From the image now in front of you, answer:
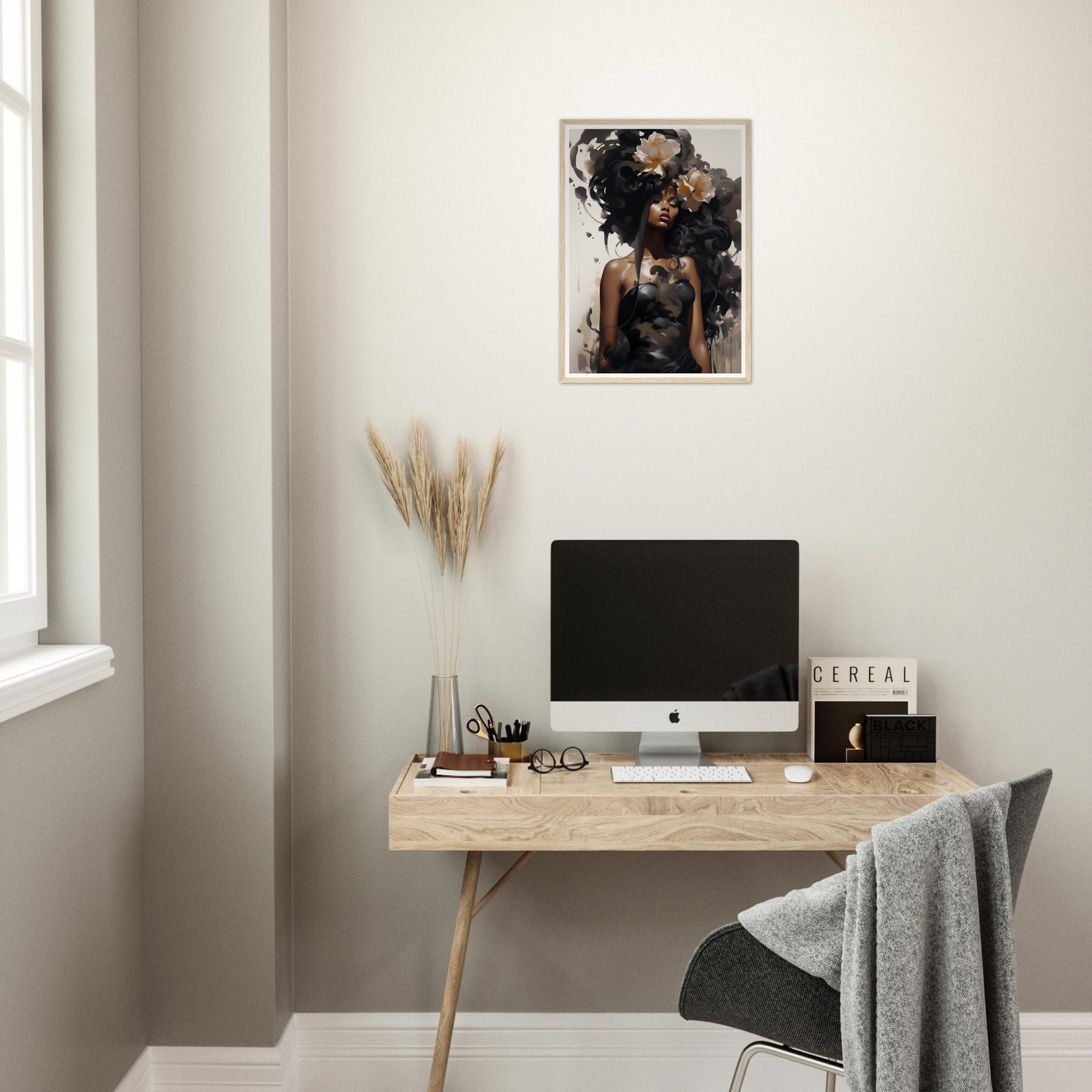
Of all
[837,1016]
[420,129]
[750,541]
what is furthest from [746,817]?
[420,129]

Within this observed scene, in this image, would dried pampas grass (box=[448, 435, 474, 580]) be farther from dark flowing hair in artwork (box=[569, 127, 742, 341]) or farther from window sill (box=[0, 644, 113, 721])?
window sill (box=[0, 644, 113, 721])

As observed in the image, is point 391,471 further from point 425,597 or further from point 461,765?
point 461,765

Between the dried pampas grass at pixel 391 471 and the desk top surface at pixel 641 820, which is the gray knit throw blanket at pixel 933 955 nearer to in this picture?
the desk top surface at pixel 641 820

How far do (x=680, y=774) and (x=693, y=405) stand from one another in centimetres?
86

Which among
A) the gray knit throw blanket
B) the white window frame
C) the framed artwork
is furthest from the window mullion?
the gray knit throw blanket

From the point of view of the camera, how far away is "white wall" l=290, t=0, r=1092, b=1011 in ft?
7.19

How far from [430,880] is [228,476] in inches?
42.1

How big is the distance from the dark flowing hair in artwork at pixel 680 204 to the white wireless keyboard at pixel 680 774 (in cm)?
100

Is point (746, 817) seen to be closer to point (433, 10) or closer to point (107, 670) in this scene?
point (107, 670)

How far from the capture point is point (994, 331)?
2.21 m

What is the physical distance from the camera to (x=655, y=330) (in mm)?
2213

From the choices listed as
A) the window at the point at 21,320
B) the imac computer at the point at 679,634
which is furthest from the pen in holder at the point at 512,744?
the window at the point at 21,320

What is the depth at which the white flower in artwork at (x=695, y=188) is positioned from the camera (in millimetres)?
2199

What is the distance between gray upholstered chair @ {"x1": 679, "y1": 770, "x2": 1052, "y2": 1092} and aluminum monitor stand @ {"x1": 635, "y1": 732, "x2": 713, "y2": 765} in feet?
1.75
